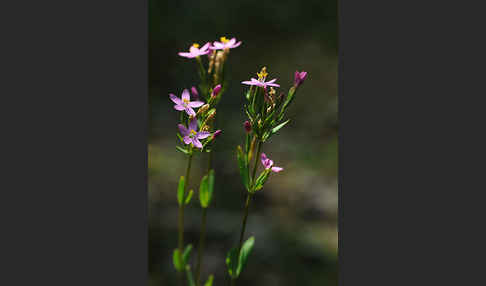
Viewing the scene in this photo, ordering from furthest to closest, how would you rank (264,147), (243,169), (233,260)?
(264,147) → (233,260) → (243,169)

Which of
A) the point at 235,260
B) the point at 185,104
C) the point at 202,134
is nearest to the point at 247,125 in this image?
the point at 202,134

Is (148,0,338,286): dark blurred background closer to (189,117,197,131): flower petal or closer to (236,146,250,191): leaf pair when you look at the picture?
(236,146,250,191): leaf pair

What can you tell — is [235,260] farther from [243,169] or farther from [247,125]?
[247,125]

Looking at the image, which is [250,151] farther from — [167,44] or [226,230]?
[167,44]

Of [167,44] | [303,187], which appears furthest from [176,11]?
[303,187]

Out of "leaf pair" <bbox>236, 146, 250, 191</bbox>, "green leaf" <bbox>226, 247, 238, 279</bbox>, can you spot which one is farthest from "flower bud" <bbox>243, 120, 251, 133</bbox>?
"green leaf" <bbox>226, 247, 238, 279</bbox>

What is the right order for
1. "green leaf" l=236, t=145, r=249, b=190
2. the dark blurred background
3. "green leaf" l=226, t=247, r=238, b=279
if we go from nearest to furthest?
"green leaf" l=236, t=145, r=249, b=190
"green leaf" l=226, t=247, r=238, b=279
the dark blurred background
